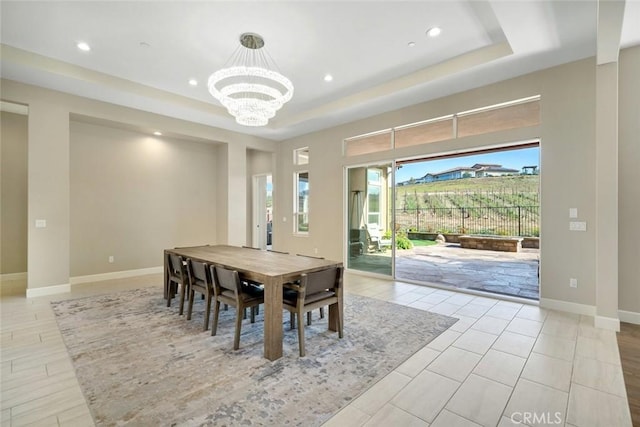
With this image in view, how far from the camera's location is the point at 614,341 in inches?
112

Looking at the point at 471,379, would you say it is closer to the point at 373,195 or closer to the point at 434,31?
the point at 434,31

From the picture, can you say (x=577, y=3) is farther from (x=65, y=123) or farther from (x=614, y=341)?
(x=65, y=123)

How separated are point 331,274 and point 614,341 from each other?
285cm

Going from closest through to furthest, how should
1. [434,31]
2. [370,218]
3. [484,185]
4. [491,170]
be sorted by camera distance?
[434,31]
[370,218]
[491,170]
[484,185]

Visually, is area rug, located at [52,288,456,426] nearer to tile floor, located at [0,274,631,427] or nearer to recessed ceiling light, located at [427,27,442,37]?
tile floor, located at [0,274,631,427]

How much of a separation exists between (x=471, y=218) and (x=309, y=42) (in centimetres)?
904

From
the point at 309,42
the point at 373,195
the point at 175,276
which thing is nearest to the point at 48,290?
the point at 175,276

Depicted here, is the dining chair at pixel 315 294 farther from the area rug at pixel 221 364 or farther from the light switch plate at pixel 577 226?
the light switch plate at pixel 577 226

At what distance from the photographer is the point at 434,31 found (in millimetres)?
3258

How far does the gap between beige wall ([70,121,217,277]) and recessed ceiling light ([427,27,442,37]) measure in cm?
550

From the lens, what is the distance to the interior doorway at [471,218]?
6.53m

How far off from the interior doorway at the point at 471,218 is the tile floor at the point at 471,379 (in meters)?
2.49

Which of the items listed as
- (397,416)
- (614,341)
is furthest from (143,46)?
(614,341)

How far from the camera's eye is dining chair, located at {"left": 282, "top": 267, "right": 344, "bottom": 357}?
2623 millimetres
